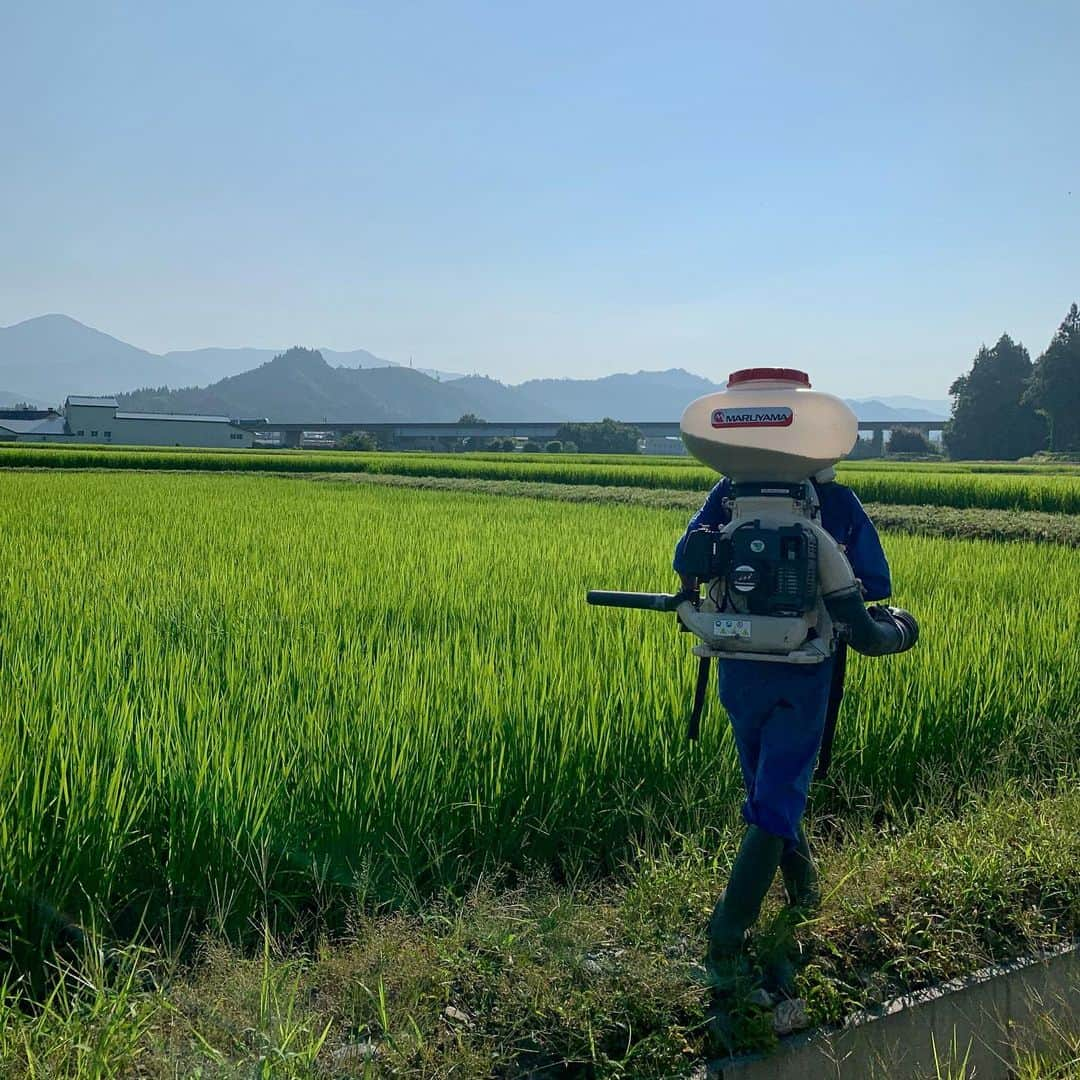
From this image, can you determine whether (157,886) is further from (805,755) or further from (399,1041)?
(805,755)

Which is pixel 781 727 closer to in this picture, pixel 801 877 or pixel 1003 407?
pixel 801 877

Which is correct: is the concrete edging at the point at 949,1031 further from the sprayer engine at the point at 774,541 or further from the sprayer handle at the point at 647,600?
the sprayer handle at the point at 647,600

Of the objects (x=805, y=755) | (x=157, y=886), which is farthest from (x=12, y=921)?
(x=805, y=755)

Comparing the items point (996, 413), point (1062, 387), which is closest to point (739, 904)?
point (1062, 387)

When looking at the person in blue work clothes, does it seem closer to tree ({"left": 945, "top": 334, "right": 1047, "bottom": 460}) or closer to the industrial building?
tree ({"left": 945, "top": 334, "right": 1047, "bottom": 460})

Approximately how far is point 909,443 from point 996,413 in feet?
29.0

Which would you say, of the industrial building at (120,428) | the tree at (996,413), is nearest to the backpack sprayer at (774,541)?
the tree at (996,413)

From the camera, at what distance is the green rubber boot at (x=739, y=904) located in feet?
6.56

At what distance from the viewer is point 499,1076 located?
1.74 metres

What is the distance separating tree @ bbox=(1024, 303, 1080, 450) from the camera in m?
45.5

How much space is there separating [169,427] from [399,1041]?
67.7 m

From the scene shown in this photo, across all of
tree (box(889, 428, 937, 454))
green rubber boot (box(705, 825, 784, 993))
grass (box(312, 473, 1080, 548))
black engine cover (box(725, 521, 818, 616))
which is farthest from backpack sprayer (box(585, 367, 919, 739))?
tree (box(889, 428, 937, 454))

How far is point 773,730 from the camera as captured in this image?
79.3 inches

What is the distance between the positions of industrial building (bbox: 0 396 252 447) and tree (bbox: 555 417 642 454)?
22.9 metres
